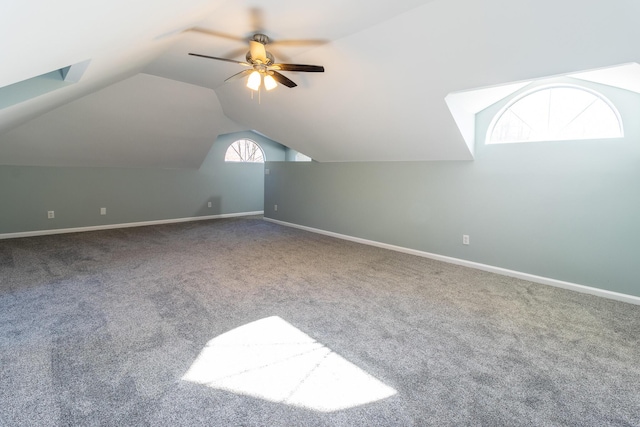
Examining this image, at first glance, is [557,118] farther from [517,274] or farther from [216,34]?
[216,34]

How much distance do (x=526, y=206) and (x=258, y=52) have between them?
10.6 feet

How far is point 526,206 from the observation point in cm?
338

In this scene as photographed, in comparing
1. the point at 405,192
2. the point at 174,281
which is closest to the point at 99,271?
the point at 174,281

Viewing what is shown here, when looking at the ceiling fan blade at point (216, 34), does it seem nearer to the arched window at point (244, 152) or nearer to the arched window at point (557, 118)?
the arched window at point (557, 118)

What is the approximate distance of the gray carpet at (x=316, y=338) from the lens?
1.51 meters

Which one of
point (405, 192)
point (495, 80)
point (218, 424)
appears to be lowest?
point (218, 424)

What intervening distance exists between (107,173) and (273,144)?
3928 mm

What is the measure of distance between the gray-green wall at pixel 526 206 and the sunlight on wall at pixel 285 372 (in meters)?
2.66

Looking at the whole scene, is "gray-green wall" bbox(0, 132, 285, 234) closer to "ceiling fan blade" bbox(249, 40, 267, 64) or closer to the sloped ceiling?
the sloped ceiling

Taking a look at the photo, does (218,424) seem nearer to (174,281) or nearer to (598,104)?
(174,281)

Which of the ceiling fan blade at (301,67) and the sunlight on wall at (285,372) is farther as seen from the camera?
the ceiling fan blade at (301,67)

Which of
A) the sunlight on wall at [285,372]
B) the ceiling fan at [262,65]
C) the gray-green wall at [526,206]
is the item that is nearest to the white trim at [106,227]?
the gray-green wall at [526,206]

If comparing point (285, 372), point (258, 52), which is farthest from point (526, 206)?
point (258, 52)

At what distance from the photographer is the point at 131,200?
20.4 feet
